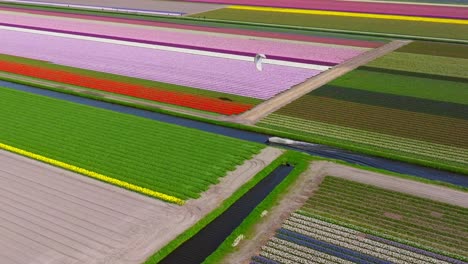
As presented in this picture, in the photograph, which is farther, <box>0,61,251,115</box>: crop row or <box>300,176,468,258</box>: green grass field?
<box>0,61,251,115</box>: crop row

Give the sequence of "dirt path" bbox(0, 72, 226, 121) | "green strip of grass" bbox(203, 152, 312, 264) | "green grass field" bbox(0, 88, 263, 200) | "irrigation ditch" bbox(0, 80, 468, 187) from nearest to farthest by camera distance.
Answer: "green strip of grass" bbox(203, 152, 312, 264) → "green grass field" bbox(0, 88, 263, 200) → "irrigation ditch" bbox(0, 80, 468, 187) → "dirt path" bbox(0, 72, 226, 121)

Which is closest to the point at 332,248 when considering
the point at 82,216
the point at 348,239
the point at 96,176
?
the point at 348,239

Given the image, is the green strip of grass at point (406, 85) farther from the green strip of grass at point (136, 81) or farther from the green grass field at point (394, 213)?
the green grass field at point (394, 213)

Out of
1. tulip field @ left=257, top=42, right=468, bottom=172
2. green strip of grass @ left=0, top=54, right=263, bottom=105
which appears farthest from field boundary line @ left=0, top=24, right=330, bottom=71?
green strip of grass @ left=0, top=54, right=263, bottom=105

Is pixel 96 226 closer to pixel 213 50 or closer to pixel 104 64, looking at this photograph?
pixel 104 64

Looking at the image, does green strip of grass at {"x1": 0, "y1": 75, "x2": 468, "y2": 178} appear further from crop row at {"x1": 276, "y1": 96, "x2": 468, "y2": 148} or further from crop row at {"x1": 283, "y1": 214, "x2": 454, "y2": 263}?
crop row at {"x1": 283, "y1": 214, "x2": 454, "y2": 263}
